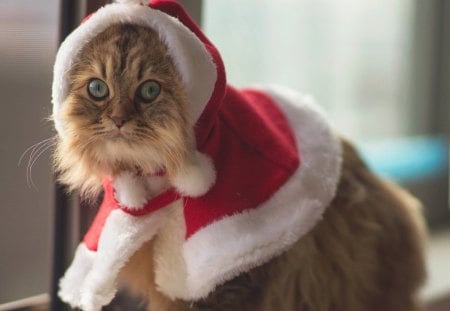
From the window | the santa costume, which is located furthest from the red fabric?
the window

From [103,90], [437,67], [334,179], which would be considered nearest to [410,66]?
[437,67]

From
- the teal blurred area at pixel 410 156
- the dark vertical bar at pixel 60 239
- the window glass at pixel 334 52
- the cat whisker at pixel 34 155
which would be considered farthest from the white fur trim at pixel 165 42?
the teal blurred area at pixel 410 156

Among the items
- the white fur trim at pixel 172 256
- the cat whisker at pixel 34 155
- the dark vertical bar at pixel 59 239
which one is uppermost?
the cat whisker at pixel 34 155

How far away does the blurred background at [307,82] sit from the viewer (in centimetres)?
80

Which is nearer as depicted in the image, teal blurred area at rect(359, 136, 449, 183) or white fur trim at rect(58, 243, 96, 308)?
white fur trim at rect(58, 243, 96, 308)

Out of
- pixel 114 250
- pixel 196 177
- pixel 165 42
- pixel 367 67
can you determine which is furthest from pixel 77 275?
pixel 367 67

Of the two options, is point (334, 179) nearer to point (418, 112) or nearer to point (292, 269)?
point (292, 269)

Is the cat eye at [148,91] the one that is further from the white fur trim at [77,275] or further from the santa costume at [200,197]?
the white fur trim at [77,275]

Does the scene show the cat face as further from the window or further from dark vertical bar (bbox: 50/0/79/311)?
the window

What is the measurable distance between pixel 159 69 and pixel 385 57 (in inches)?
36.4

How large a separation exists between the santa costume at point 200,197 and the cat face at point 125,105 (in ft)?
0.04

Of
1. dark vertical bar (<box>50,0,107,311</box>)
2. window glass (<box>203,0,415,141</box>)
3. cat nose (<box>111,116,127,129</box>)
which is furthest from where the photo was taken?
window glass (<box>203,0,415,141</box>)

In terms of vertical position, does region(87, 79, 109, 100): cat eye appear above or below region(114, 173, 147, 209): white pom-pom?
above

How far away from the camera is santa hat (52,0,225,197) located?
0.63m
